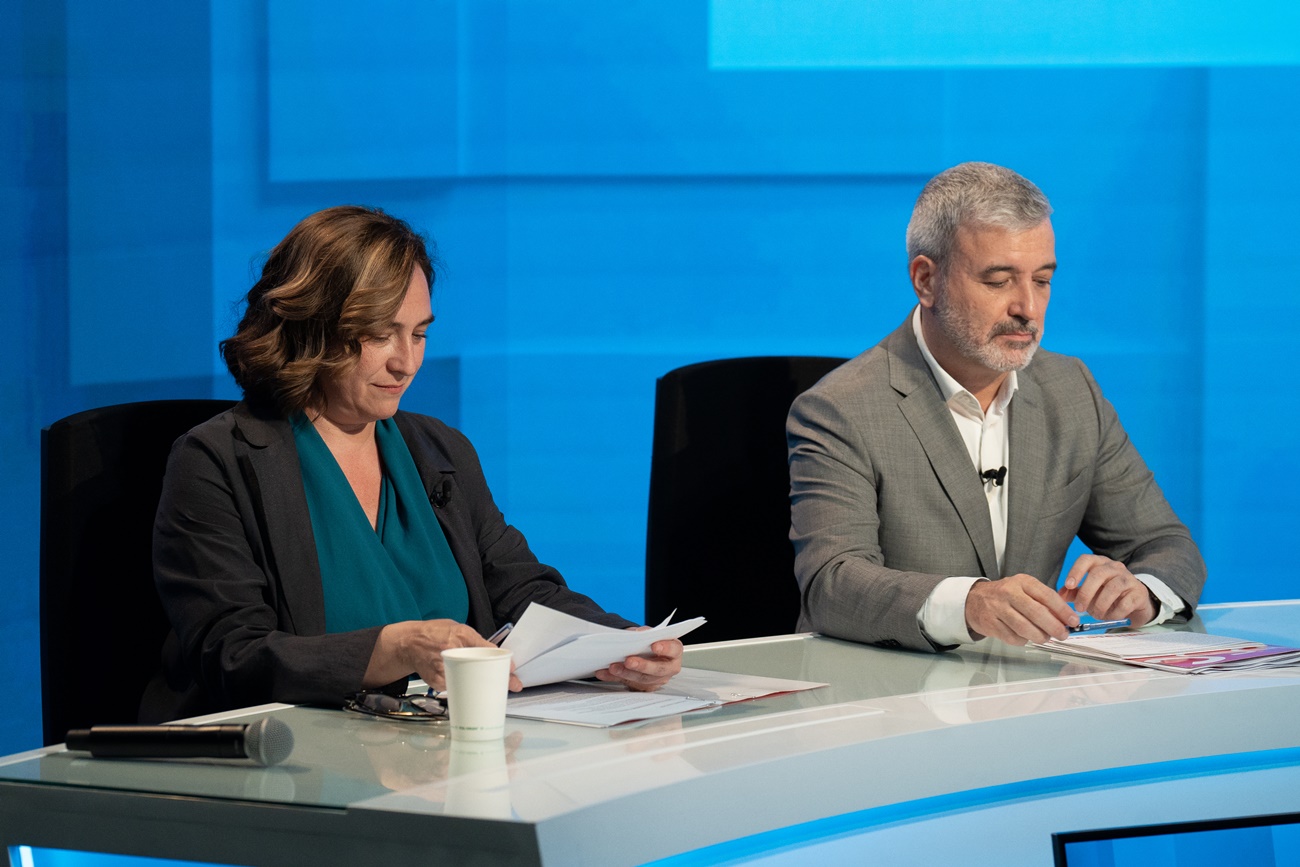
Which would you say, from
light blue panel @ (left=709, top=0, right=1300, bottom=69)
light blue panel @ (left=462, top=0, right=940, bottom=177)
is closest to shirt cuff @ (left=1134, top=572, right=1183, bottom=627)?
light blue panel @ (left=462, top=0, right=940, bottom=177)

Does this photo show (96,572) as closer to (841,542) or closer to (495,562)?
(495,562)

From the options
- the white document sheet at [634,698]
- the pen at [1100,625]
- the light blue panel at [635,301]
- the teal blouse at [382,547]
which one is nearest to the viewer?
the white document sheet at [634,698]

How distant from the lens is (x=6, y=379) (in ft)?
12.3

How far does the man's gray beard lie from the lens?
2264mm

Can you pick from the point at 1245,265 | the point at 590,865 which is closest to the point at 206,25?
the point at 1245,265

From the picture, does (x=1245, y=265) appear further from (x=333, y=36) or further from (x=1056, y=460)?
(x=333, y=36)

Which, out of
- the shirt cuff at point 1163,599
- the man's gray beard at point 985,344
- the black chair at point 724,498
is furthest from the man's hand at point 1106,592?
the black chair at point 724,498

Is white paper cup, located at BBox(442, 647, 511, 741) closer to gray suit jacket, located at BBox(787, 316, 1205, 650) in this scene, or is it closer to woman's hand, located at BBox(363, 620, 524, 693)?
woman's hand, located at BBox(363, 620, 524, 693)

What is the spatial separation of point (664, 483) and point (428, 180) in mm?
1680

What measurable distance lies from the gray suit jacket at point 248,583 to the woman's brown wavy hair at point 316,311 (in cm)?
6

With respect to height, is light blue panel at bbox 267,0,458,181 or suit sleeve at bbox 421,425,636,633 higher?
light blue panel at bbox 267,0,458,181

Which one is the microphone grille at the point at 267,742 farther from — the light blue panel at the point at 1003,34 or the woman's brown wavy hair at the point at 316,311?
the light blue panel at the point at 1003,34

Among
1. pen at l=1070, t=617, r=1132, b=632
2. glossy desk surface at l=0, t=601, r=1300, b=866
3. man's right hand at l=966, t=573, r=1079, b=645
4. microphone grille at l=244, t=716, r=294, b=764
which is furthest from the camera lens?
pen at l=1070, t=617, r=1132, b=632

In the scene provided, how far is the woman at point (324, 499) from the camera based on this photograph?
1.75m
